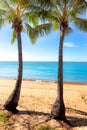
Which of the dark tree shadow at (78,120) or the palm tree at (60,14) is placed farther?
the palm tree at (60,14)

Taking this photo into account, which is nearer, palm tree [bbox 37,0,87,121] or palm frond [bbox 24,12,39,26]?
palm tree [bbox 37,0,87,121]

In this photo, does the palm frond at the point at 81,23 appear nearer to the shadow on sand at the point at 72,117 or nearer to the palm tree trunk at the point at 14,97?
the palm tree trunk at the point at 14,97

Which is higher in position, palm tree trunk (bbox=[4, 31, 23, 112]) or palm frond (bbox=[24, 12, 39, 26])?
palm frond (bbox=[24, 12, 39, 26])

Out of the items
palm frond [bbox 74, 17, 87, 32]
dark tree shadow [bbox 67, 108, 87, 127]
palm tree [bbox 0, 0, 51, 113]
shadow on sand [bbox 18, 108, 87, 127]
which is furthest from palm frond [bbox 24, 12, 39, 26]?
dark tree shadow [bbox 67, 108, 87, 127]

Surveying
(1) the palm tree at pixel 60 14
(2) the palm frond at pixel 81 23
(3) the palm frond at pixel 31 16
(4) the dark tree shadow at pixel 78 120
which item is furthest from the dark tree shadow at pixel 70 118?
(3) the palm frond at pixel 31 16

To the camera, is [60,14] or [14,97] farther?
[14,97]

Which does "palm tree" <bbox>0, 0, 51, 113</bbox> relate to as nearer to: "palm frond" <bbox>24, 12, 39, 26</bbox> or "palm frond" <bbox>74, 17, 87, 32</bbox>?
"palm frond" <bbox>24, 12, 39, 26</bbox>

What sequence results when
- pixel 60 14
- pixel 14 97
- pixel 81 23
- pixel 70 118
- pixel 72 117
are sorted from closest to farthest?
pixel 60 14, pixel 70 118, pixel 72 117, pixel 14 97, pixel 81 23

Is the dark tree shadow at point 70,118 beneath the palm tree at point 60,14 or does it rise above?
beneath

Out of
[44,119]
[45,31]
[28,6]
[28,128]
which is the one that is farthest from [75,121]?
[28,6]

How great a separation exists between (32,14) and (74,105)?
7.20 meters

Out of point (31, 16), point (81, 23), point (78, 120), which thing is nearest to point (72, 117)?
point (78, 120)

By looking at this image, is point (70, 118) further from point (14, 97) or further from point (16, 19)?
point (16, 19)

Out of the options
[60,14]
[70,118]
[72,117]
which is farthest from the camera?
[72,117]
